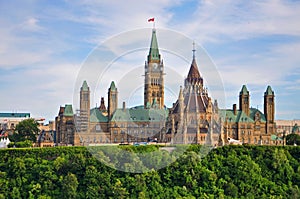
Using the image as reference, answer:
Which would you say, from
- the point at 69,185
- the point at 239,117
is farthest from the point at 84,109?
the point at 69,185

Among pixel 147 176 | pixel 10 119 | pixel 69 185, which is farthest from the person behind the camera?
pixel 10 119

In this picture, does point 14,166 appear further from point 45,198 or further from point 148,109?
point 148,109

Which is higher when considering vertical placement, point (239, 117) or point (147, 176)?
point (239, 117)

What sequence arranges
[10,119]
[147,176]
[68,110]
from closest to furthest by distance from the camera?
[147,176], [68,110], [10,119]

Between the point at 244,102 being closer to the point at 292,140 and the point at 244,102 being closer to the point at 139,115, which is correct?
the point at 292,140

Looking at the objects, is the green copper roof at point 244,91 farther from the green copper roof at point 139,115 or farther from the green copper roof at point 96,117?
the green copper roof at point 96,117

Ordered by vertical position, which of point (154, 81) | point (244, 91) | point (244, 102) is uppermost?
point (154, 81)

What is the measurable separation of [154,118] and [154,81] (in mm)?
6251

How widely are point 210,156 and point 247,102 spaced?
42.8 metres

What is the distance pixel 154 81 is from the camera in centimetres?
9575

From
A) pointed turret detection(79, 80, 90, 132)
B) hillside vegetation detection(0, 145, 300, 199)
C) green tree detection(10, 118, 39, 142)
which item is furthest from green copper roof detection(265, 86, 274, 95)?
hillside vegetation detection(0, 145, 300, 199)

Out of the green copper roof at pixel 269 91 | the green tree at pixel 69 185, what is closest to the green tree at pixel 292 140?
the green copper roof at pixel 269 91

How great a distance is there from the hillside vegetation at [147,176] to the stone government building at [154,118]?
88.7ft

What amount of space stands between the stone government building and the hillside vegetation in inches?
1065
